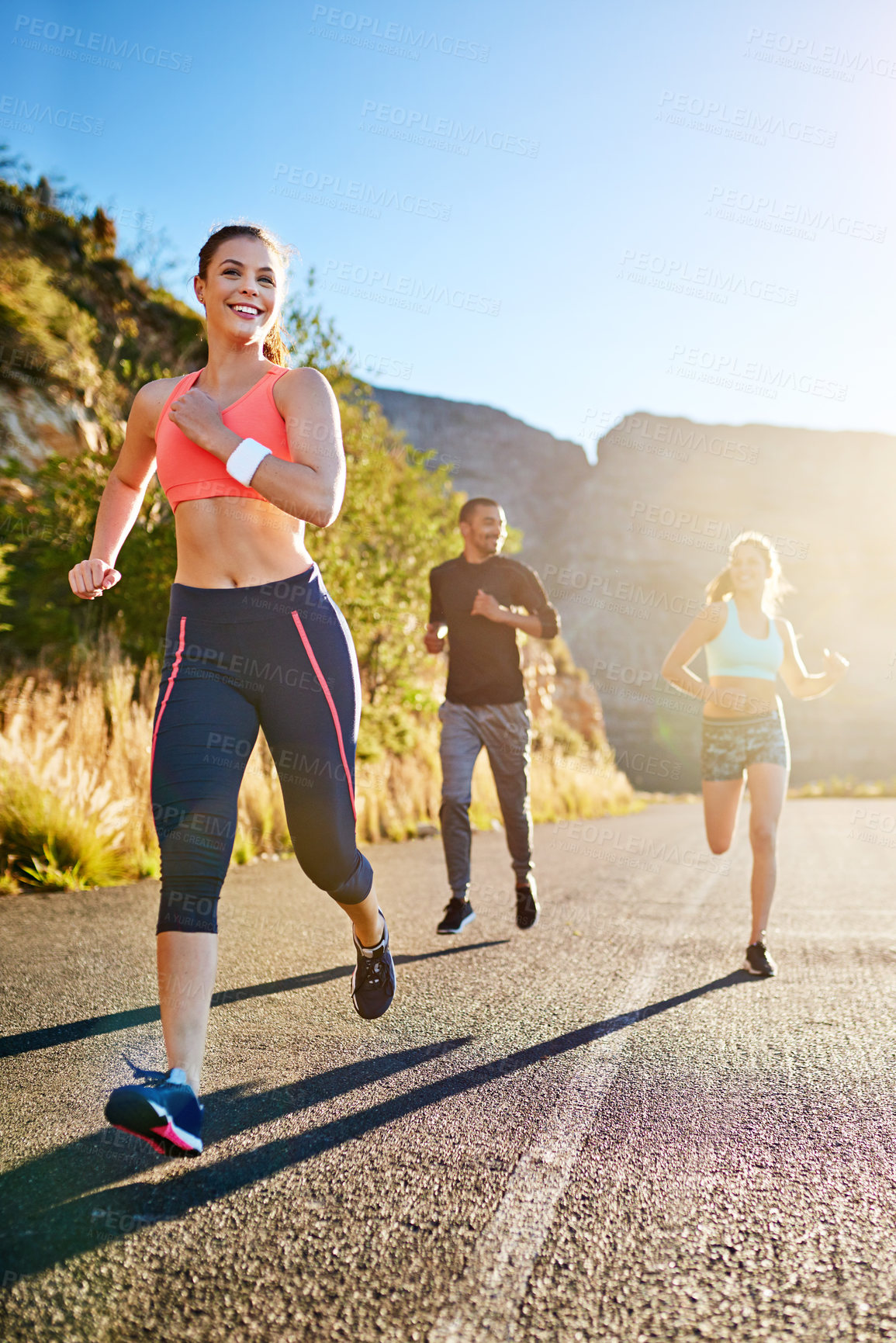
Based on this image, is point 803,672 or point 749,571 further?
point 803,672

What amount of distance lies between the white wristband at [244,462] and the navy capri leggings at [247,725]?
0.33 m

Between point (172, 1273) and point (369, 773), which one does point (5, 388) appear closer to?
point (369, 773)

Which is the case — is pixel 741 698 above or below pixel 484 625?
below

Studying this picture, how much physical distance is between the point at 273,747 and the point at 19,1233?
126 centimetres

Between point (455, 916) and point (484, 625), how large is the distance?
1.69 m

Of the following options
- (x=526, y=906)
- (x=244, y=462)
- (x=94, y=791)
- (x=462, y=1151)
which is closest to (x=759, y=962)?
(x=526, y=906)

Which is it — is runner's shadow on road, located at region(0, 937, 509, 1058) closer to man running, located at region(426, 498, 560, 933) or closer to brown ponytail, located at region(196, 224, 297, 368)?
man running, located at region(426, 498, 560, 933)

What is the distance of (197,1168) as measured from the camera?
2199 millimetres

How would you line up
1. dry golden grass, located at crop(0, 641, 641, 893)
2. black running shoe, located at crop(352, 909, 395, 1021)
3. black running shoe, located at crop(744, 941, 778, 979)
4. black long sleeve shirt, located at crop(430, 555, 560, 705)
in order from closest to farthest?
black running shoe, located at crop(352, 909, 395, 1021)
black running shoe, located at crop(744, 941, 778, 979)
black long sleeve shirt, located at crop(430, 555, 560, 705)
dry golden grass, located at crop(0, 641, 641, 893)

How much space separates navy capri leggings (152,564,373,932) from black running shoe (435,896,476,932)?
2.48 meters

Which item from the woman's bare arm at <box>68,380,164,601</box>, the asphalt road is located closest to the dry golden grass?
the asphalt road

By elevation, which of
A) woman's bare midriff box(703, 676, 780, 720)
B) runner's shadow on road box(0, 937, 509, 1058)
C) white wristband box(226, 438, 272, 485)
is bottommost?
runner's shadow on road box(0, 937, 509, 1058)

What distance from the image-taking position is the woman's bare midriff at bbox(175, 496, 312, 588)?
2615 millimetres

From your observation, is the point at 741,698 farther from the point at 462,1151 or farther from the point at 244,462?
the point at 244,462
